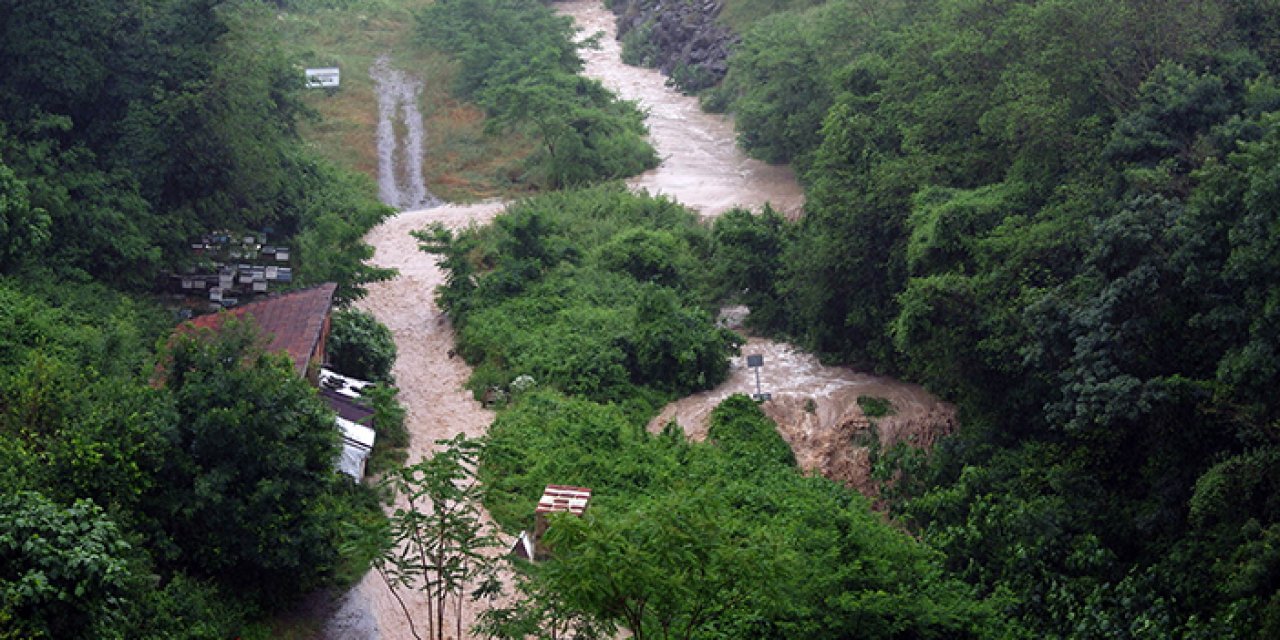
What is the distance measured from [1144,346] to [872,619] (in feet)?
20.8

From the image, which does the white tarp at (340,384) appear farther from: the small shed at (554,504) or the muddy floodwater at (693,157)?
the muddy floodwater at (693,157)

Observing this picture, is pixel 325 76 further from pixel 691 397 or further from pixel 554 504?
pixel 554 504

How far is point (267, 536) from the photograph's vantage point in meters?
19.5

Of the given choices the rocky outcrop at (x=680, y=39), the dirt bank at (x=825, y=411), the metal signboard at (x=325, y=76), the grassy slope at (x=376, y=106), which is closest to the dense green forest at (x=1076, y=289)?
the dirt bank at (x=825, y=411)

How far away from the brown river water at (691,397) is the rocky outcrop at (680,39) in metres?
6.01

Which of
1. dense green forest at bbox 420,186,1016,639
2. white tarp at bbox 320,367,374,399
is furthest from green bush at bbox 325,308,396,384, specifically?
dense green forest at bbox 420,186,1016,639

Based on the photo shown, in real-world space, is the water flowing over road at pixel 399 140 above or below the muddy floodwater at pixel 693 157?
below

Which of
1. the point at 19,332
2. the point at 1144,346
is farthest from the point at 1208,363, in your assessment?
the point at 19,332

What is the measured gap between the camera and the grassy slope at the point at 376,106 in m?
46.3

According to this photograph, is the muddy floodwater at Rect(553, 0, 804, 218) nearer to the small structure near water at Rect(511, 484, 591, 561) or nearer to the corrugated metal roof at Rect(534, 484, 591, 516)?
the corrugated metal roof at Rect(534, 484, 591, 516)

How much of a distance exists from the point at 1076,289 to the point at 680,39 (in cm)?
Result: 3820

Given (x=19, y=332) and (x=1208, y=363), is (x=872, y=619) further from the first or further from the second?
(x=19, y=332)

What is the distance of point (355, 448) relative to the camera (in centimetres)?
2448

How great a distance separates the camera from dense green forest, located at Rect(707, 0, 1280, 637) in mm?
18891
